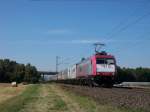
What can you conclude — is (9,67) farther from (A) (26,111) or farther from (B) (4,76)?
(A) (26,111)

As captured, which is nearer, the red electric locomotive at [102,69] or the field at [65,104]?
the field at [65,104]

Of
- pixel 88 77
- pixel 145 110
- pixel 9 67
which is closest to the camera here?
pixel 145 110

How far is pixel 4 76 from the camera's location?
531 feet

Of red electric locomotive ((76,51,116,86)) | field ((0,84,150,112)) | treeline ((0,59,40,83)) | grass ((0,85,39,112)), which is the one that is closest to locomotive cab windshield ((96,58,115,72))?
red electric locomotive ((76,51,116,86))

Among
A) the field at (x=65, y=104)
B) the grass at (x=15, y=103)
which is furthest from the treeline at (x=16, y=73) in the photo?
the field at (x=65, y=104)

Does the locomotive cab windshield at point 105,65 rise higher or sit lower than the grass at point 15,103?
higher

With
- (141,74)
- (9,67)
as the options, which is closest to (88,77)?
(141,74)

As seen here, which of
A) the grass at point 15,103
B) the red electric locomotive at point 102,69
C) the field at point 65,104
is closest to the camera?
the field at point 65,104

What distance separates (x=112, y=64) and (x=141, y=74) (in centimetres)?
8964

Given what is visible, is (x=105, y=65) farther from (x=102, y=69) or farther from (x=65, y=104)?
(x=65, y=104)

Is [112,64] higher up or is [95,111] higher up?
[112,64]

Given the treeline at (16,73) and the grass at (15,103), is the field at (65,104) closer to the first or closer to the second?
the grass at (15,103)

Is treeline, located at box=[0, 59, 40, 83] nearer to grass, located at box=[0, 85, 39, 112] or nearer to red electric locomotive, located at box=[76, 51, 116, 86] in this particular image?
red electric locomotive, located at box=[76, 51, 116, 86]

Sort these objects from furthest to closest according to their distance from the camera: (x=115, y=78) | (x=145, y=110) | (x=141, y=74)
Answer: (x=141, y=74) < (x=115, y=78) < (x=145, y=110)
